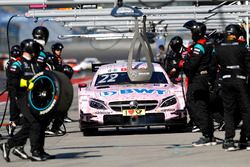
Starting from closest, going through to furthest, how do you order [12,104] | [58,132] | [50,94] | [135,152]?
[50,94]
[135,152]
[12,104]
[58,132]

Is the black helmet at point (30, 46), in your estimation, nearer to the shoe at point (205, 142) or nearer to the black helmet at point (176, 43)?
the shoe at point (205, 142)

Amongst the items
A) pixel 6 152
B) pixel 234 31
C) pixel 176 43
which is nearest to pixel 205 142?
pixel 234 31

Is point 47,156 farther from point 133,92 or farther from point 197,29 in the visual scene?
point 133,92

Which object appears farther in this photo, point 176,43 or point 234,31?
point 176,43

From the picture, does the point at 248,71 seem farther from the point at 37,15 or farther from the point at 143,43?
the point at 37,15

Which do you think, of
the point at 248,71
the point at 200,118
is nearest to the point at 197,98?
the point at 200,118

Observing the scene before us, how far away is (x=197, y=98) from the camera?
48.2 feet

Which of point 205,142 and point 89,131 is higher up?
point 205,142

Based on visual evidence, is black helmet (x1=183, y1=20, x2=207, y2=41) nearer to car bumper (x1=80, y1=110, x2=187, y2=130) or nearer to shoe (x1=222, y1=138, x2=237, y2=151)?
shoe (x1=222, y1=138, x2=237, y2=151)

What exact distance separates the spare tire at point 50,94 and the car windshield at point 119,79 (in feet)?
16.3

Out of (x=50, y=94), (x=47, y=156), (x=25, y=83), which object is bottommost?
(x=47, y=156)

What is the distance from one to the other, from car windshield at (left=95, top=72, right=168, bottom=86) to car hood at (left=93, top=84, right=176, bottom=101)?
525 mm

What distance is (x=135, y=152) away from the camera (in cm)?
1352

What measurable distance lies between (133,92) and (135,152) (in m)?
3.15
